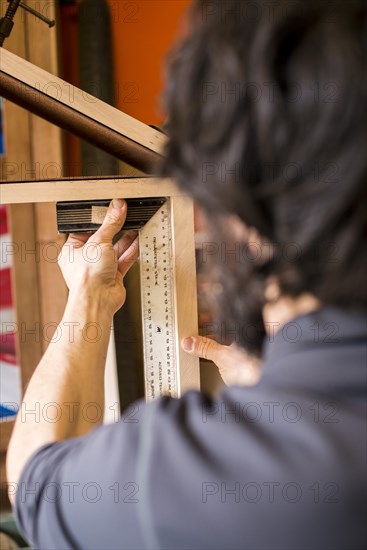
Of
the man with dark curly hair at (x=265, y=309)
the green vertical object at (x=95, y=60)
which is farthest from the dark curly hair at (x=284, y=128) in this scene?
the green vertical object at (x=95, y=60)

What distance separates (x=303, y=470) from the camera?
525 millimetres

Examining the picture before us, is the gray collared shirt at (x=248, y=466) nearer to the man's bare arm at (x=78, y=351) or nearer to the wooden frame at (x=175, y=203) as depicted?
the man's bare arm at (x=78, y=351)

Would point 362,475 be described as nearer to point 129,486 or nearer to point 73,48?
point 129,486

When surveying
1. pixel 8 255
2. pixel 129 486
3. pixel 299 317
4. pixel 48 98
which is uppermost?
pixel 48 98

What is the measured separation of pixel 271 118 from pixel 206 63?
0.26ft

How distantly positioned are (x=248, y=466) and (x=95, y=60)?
201 centimetres

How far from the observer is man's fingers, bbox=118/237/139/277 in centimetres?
114

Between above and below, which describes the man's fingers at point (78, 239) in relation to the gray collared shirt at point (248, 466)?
above

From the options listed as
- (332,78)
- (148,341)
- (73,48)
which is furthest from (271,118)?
(73,48)

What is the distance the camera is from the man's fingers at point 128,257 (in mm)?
1144

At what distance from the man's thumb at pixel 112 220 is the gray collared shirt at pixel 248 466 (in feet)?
1.64

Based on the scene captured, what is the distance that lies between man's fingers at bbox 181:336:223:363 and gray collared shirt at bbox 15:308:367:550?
52 centimetres

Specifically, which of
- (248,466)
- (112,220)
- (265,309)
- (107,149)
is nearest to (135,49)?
(107,149)

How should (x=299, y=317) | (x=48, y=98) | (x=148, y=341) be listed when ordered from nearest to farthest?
(x=299, y=317)
(x=48, y=98)
(x=148, y=341)
